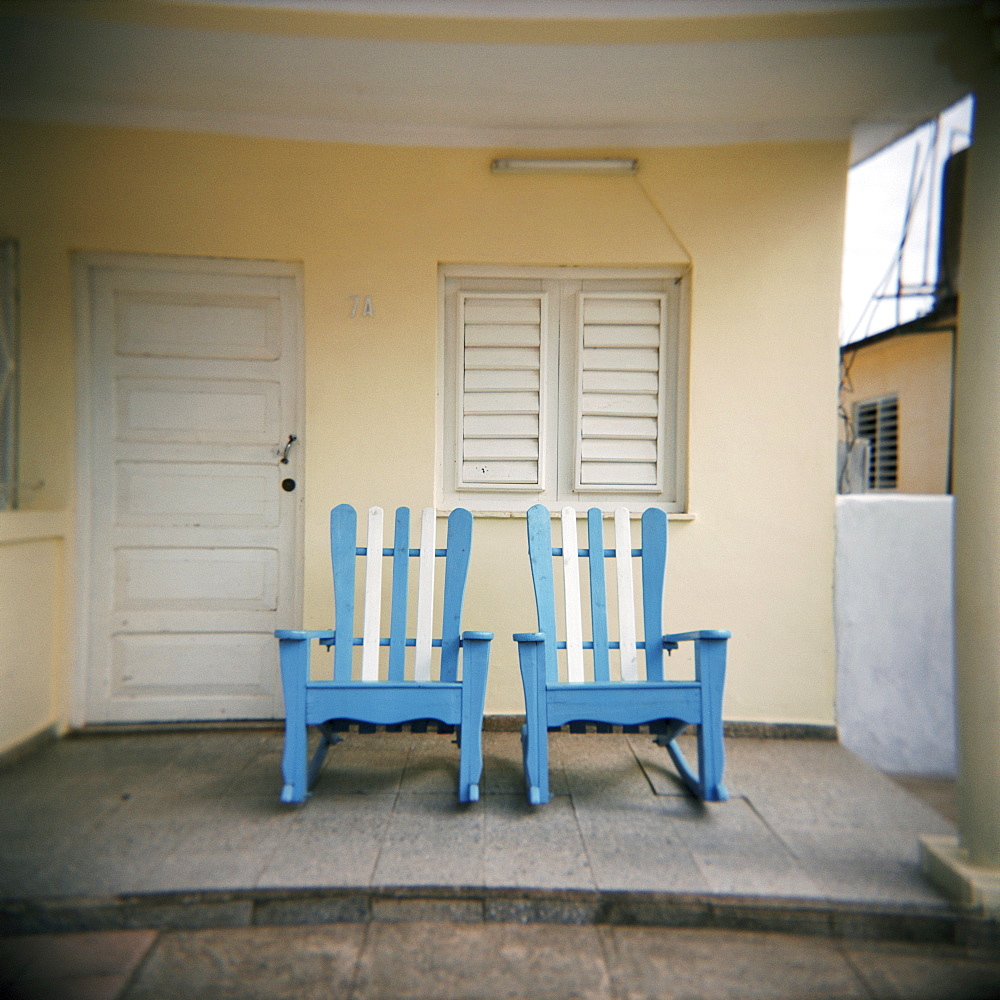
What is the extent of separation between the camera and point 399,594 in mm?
2914

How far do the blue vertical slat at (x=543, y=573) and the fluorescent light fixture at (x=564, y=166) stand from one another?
1775 millimetres

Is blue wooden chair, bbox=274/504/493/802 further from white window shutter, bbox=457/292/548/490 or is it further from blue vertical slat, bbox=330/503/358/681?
white window shutter, bbox=457/292/548/490

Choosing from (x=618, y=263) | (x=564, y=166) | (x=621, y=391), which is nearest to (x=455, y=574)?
(x=621, y=391)

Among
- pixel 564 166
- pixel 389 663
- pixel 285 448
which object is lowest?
pixel 389 663

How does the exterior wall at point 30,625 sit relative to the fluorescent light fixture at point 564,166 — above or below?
below

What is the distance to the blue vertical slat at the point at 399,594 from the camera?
2.88m

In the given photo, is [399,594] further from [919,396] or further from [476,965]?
[919,396]

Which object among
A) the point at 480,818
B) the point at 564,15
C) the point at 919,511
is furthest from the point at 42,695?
the point at 919,511

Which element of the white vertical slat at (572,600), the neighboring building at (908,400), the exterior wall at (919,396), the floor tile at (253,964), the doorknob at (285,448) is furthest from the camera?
the exterior wall at (919,396)

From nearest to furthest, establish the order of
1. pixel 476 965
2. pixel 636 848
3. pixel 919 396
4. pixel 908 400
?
pixel 476 965 < pixel 636 848 < pixel 919 396 < pixel 908 400

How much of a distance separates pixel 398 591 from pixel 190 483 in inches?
52.7

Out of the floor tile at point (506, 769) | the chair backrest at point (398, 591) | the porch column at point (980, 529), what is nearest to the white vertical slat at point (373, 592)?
the chair backrest at point (398, 591)

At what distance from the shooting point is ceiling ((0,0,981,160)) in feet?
8.07

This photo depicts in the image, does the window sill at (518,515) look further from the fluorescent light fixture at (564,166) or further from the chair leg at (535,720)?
the fluorescent light fixture at (564,166)
